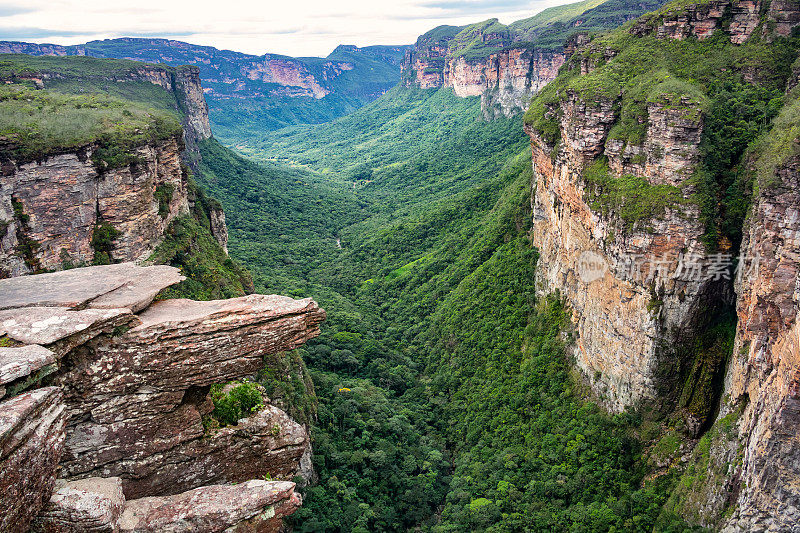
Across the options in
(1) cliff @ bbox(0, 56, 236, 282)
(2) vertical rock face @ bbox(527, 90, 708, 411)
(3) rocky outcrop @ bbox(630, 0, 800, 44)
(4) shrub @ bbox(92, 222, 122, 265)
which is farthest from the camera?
(4) shrub @ bbox(92, 222, 122, 265)

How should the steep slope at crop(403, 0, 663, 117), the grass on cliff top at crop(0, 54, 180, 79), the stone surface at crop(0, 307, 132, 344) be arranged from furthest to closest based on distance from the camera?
the steep slope at crop(403, 0, 663, 117) → the grass on cliff top at crop(0, 54, 180, 79) → the stone surface at crop(0, 307, 132, 344)

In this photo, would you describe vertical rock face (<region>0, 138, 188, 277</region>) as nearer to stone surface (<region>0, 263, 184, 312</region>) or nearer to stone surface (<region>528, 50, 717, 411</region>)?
stone surface (<region>0, 263, 184, 312</region>)

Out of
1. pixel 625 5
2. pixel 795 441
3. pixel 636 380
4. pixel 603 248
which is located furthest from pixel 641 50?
pixel 625 5

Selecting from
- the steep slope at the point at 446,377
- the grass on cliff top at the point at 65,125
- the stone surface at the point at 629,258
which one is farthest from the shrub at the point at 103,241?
the stone surface at the point at 629,258

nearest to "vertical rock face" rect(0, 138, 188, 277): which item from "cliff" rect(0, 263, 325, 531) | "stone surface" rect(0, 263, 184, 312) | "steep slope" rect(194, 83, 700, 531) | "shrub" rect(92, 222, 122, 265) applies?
"shrub" rect(92, 222, 122, 265)

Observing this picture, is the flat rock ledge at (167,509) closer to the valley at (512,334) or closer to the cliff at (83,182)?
the valley at (512,334)
